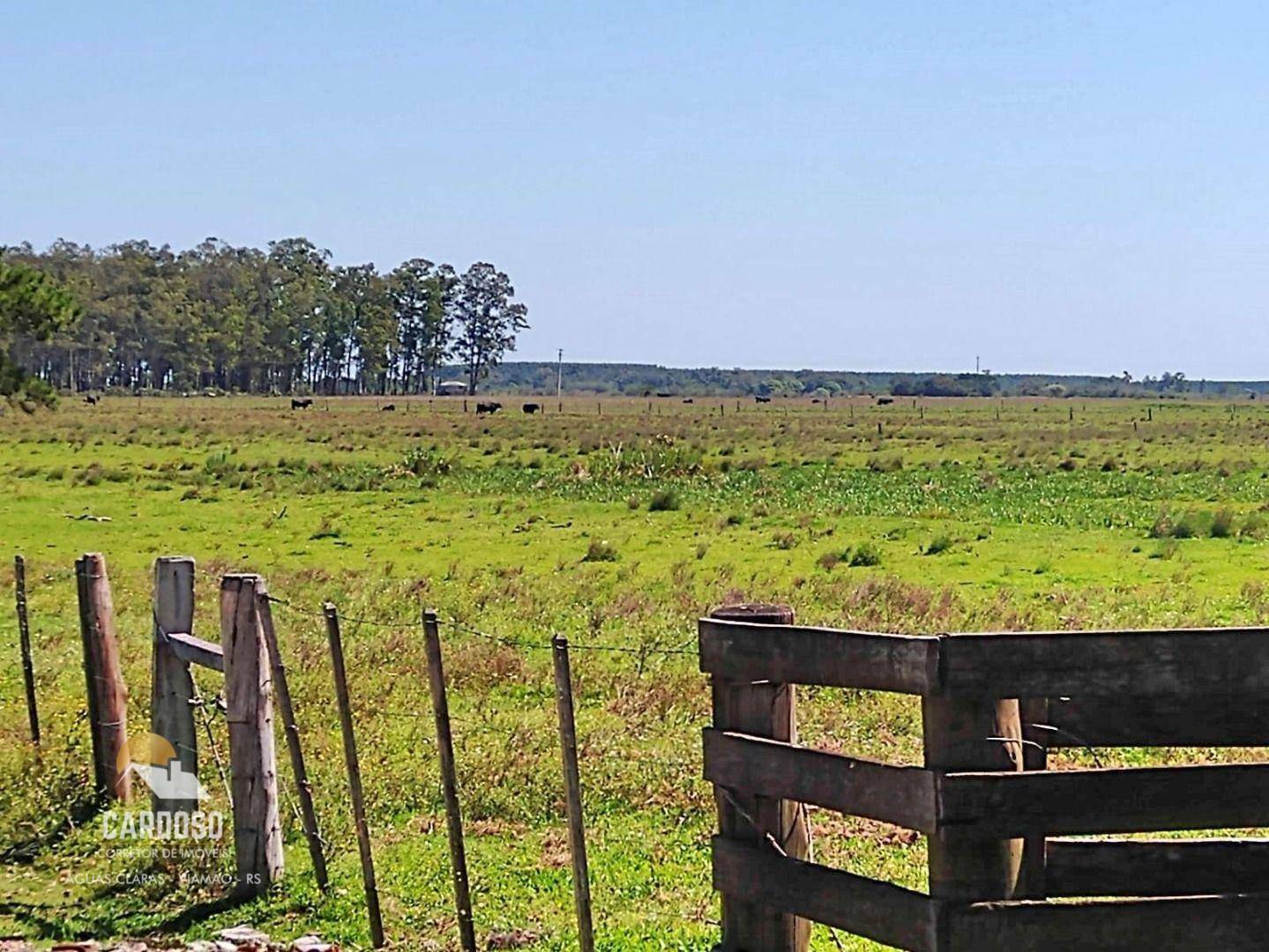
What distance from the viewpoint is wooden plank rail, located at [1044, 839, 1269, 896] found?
4.49 meters

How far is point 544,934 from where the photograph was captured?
6.83 m

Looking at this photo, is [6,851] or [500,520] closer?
[6,851]

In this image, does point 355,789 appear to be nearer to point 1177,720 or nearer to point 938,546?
point 1177,720

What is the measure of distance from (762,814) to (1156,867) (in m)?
1.18

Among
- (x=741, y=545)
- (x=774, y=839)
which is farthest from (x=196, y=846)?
(x=741, y=545)

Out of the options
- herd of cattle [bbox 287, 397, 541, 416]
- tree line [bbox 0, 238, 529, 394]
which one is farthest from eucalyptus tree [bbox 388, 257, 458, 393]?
herd of cattle [bbox 287, 397, 541, 416]

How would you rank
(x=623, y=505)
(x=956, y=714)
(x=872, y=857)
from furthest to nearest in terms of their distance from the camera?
(x=623, y=505) < (x=872, y=857) < (x=956, y=714)

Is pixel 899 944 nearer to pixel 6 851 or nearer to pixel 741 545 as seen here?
pixel 6 851

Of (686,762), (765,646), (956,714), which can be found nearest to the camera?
(956,714)

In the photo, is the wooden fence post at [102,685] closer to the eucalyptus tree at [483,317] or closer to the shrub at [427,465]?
the shrub at [427,465]

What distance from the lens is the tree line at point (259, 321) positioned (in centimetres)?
14538

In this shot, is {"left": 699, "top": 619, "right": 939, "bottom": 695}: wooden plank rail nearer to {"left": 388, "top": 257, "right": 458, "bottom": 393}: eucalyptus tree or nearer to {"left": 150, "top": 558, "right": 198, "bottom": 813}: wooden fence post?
{"left": 150, "top": 558, "right": 198, "bottom": 813}: wooden fence post

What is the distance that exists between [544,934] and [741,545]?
727 inches

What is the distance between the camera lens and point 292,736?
23.9ft
